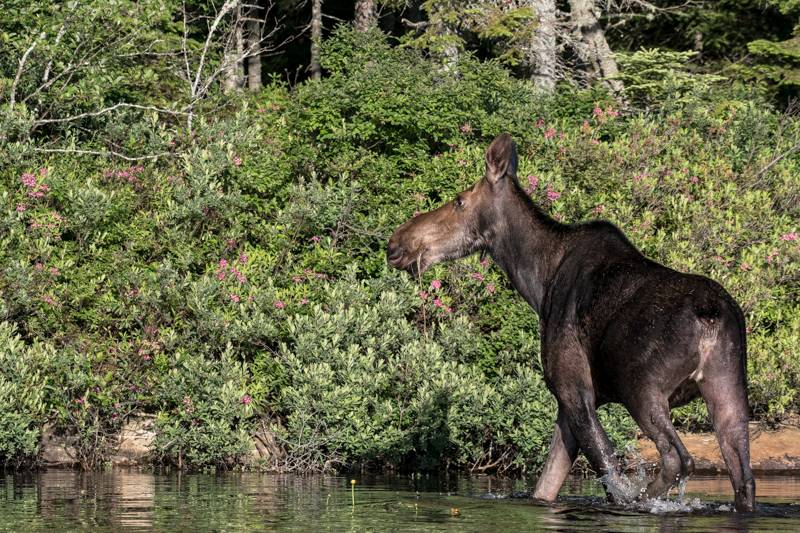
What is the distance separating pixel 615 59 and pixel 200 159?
1150 centimetres

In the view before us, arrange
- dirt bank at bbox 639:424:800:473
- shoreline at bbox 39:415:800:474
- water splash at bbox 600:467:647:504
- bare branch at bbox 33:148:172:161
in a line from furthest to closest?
bare branch at bbox 33:148:172:161
dirt bank at bbox 639:424:800:473
shoreline at bbox 39:415:800:474
water splash at bbox 600:467:647:504

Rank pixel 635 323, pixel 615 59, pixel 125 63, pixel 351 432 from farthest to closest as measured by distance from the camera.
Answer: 1. pixel 615 59
2. pixel 125 63
3. pixel 351 432
4. pixel 635 323

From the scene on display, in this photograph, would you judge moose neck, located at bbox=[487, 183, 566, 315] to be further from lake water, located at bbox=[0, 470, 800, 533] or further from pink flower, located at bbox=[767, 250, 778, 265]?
pink flower, located at bbox=[767, 250, 778, 265]

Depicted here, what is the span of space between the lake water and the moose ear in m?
3.03

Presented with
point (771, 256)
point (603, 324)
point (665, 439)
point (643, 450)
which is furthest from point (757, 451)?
point (665, 439)

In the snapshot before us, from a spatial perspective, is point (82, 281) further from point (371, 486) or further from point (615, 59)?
point (615, 59)

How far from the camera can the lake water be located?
32.4 feet

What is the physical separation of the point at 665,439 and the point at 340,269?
9.06 m

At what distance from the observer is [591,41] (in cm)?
2992

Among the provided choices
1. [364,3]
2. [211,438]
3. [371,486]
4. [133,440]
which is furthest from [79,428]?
[364,3]

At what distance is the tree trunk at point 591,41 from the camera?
29.2 metres

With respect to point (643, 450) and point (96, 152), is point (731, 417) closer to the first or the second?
point (643, 450)

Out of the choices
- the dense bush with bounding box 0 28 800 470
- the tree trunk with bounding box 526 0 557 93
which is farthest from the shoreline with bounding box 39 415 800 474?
the tree trunk with bounding box 526 0 557 93

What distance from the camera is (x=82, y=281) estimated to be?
18.2 m
